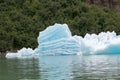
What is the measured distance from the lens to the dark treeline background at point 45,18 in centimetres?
4506

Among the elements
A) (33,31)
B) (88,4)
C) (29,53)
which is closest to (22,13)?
(33,31)

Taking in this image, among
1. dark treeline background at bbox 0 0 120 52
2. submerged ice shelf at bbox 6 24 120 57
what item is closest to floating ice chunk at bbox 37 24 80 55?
submerged ice shelf at bbox 6 24 120 57

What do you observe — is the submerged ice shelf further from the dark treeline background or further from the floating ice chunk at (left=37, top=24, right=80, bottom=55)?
the dark treeline background

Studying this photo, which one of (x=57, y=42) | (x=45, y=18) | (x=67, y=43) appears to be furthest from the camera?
(x=45, y=18)

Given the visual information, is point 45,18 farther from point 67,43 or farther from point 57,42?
point 67,43

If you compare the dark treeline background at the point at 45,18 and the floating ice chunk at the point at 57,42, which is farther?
the dark treeline background at the point at 45,18

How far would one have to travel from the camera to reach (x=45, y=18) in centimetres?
4925

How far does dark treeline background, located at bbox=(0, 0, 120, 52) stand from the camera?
148 feet

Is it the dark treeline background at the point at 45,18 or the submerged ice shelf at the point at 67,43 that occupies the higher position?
the dark treeline background at the point at 45,18

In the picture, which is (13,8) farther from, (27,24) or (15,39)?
(15,39)

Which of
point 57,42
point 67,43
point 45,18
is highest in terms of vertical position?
point 45,18

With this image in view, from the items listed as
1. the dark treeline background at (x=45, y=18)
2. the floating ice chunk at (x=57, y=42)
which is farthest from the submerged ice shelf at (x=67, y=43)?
the dark treeline background at (x=45, y=18)

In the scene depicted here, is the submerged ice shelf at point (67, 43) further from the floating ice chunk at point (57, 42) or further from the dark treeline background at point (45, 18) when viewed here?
the dark treeline background at point (45, 18)

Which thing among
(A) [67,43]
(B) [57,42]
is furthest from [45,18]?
(A) [67,43]
